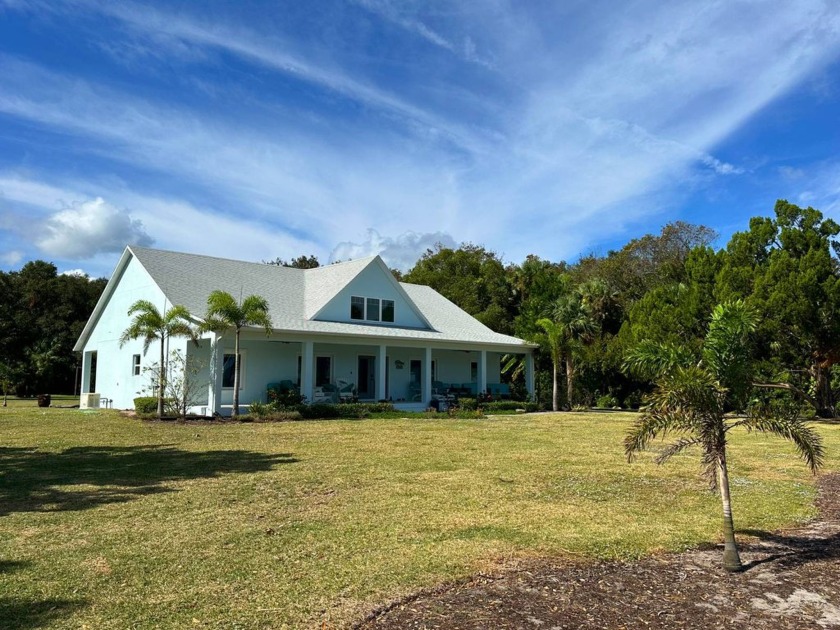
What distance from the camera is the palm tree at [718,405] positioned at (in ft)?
18.8

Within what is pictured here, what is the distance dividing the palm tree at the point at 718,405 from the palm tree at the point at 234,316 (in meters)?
15.8

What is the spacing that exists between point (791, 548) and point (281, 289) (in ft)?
75.9

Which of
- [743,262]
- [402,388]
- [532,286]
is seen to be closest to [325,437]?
[402,388]

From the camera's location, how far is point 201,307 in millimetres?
22609

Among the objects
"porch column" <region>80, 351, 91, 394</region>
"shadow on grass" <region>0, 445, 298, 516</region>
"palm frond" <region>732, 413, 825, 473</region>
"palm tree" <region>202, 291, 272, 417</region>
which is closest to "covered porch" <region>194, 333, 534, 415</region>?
"palm tree" <region>202, 291, 272, 417</region>

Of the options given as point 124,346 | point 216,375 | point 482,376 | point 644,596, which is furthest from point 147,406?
point 644,596

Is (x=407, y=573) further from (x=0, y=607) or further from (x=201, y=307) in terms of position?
(x=201, y=307)

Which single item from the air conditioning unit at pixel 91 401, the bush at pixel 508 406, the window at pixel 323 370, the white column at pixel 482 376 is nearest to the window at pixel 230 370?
the window at pixel 323 370

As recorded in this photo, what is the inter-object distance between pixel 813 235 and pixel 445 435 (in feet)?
59.2

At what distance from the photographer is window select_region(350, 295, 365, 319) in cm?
2650

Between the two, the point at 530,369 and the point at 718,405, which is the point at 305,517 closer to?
the point at 718,405

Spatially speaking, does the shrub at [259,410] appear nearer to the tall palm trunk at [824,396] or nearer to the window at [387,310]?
the window at [387,310]

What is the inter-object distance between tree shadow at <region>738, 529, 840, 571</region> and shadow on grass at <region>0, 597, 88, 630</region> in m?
5.66

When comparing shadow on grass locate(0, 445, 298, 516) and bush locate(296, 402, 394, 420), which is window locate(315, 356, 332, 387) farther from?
shadow on grass locate(0, 445, 298, 516)
